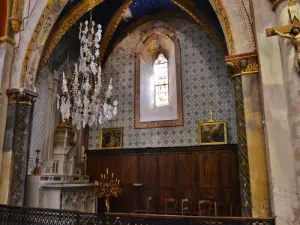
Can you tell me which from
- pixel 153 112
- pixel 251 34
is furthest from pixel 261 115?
pixel 153 112

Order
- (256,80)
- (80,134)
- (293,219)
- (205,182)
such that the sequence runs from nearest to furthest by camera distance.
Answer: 1. (293,219)
2. (256,80)
3. (205,182)
4. (80,134)

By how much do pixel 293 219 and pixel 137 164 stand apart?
7000 millimetres

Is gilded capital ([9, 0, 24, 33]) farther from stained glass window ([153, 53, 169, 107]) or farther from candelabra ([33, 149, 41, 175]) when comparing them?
stained glass window ([153, 53, 169, 107])

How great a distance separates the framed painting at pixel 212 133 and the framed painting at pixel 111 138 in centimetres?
330

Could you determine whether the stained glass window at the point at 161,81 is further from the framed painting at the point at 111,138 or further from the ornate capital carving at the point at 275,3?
the ornate capital carving at the point at 275,3

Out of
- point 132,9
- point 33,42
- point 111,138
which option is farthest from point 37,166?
point 132,9

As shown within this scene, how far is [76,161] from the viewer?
1133cm

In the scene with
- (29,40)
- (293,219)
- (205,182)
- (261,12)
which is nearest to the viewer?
(293,219)

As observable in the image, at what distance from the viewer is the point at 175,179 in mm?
10227

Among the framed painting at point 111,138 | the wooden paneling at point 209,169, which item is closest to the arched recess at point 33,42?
the framed painting at point 111,138

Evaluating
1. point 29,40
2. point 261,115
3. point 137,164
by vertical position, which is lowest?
point 137,164

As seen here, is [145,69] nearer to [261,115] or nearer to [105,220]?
[261,115]

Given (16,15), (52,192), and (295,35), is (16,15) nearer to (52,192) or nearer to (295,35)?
(52,192)

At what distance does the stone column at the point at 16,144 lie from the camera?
7742 mm
